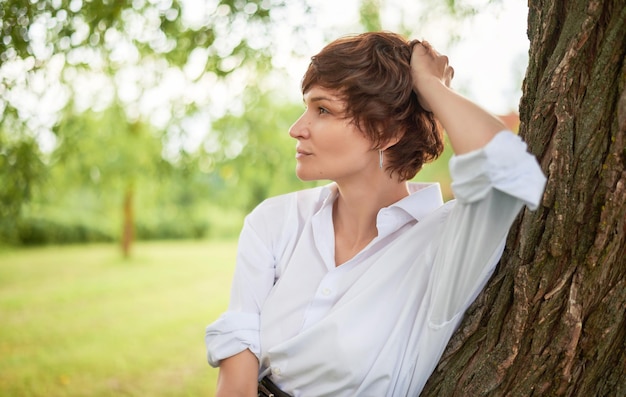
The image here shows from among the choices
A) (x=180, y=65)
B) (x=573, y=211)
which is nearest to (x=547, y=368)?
(x=573, y=211)

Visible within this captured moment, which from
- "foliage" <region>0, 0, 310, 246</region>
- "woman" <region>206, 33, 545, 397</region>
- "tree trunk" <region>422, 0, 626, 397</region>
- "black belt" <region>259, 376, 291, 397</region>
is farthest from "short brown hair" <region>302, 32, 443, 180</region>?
"foliage" <region>0, 0, 310, 246</region>

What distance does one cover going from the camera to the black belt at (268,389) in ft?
6.32

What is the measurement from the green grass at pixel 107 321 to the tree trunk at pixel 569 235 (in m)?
5.48

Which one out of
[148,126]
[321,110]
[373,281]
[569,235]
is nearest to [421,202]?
[373,281]

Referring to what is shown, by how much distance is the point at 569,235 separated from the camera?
1522mm

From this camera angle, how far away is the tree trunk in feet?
4.87

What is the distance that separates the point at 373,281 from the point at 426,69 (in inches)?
23.9

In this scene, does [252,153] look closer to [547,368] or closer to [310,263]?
[310,263]

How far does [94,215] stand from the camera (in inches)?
744

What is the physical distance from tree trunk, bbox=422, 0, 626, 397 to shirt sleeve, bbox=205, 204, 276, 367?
0.67 m

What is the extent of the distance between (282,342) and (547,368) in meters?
0.74

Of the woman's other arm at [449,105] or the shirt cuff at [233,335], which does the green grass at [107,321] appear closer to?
the shirt cuff at [233,335]

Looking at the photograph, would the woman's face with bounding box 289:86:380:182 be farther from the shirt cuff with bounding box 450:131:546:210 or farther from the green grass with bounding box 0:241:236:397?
the green grass with bounding box 0:241:236:397

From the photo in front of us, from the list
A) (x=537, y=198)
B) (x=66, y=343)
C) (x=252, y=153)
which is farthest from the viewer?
(x=66, y=343)
